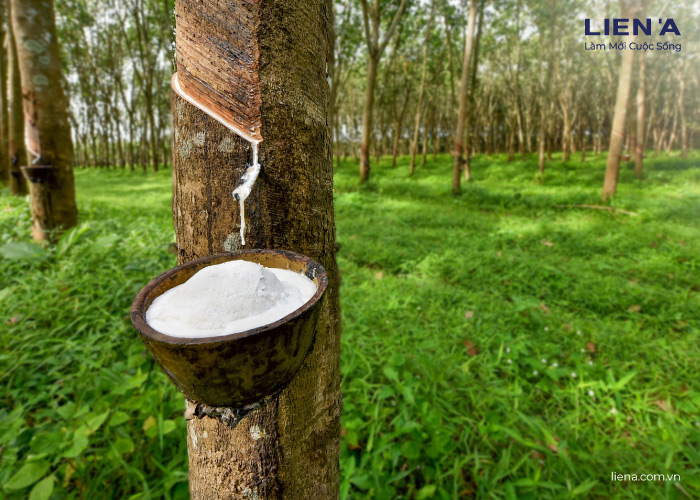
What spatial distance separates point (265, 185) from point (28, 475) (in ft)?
5.15

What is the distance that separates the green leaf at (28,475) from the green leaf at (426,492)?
1.53 meters

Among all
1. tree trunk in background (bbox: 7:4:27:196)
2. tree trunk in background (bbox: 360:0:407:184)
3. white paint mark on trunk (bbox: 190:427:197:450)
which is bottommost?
Result: white paint mark on trunk (bbox: 190:427:197:450)

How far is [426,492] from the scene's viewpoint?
1574mm

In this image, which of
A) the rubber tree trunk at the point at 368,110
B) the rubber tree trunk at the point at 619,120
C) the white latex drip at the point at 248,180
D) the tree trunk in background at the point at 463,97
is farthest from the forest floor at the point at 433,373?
the rubber tree trunk at the point at 368,110

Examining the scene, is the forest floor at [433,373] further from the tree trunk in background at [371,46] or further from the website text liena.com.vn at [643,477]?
the tree trunk in background at [371,46]

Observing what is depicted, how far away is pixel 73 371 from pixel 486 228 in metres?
5.95

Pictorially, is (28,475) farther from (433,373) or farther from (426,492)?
(433,373)

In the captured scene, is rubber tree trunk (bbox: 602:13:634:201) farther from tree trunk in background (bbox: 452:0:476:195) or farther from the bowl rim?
the bowl rim

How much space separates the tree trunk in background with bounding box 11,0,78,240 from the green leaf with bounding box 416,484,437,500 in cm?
431

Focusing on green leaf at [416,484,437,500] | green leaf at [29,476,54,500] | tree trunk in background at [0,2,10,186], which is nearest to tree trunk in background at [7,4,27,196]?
tree trunk in background at [0,2,10,186]

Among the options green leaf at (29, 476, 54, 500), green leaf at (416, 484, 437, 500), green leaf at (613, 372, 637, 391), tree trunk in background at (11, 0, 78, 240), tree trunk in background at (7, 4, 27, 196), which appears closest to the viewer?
green leaf at (29, 476, 54, 500)

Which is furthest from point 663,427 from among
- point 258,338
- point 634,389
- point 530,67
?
point 530,67

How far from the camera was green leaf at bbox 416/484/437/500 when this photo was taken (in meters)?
1.57

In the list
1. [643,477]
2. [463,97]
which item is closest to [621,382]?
[643,477]
